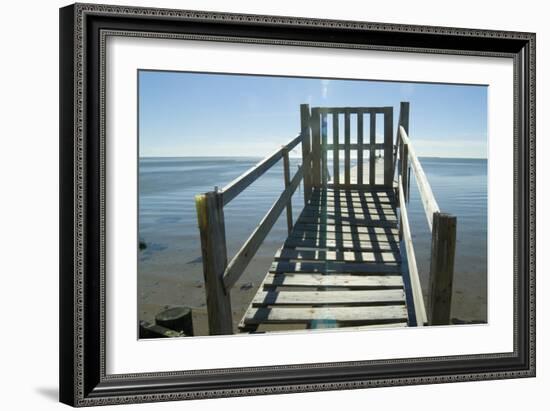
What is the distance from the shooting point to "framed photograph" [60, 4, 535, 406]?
7.79 ft

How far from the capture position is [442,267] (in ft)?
8.96

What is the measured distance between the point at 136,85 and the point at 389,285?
1.28 m

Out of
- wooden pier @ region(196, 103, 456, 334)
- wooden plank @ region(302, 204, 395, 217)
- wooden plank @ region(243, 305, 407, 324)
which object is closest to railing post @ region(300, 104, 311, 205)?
wooden pier @ region(196, 103, 456, 334)

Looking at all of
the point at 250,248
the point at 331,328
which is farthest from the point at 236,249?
the point at 331,328

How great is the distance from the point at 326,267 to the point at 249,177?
48 centimetres

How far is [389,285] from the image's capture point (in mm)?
2672

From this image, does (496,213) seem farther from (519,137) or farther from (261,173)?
(261,173)

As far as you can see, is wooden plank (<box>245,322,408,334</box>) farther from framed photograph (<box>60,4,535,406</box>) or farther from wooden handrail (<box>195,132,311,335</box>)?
wooden handrail (<box>195,132,311,335</box>)

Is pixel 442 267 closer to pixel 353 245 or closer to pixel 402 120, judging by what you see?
pixel 353 245

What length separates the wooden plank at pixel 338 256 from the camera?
2588mm

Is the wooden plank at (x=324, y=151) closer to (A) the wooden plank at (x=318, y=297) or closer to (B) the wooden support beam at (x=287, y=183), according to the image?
(B) the wooden support beam at (x=287, y=183)

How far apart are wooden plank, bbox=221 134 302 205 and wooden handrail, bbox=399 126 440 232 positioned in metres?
0.48

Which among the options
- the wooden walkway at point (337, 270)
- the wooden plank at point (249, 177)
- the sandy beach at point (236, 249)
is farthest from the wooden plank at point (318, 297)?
the wooden plank at point (249, 177)

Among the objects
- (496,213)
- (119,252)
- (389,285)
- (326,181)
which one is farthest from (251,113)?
(496,213)
